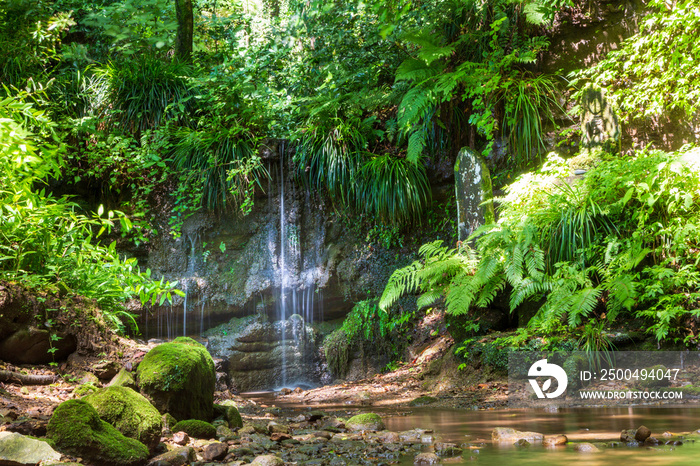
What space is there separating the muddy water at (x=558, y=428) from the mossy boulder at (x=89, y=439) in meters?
1.48

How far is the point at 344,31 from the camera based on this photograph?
9633 millimetres

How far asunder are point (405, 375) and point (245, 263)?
147 inches

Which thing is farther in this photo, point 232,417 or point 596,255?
point 596,255

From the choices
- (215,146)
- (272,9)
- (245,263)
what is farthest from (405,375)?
(272,9)

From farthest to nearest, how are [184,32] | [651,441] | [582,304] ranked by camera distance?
[184,32] < [582,304] < [651,441]

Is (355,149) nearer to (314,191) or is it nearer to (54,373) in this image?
(314,191)

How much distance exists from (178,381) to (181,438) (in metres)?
0.52

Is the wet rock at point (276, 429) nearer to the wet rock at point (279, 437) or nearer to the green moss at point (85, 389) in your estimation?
the wet rock at point (279, 437)

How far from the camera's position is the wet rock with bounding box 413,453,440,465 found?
112 inches

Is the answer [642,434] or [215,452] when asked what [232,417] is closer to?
[215,452]

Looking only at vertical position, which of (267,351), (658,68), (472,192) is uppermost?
(658,68)

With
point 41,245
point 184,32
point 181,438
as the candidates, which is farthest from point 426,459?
point 184,32

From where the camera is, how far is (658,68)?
23.7 feet

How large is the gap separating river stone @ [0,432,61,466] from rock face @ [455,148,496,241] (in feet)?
17.9
